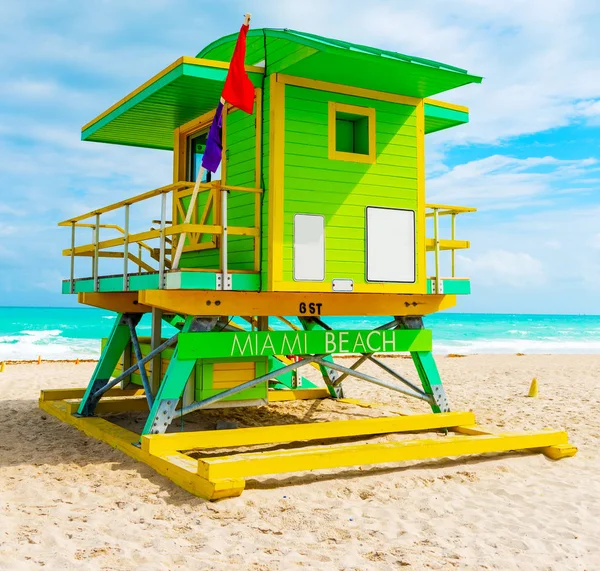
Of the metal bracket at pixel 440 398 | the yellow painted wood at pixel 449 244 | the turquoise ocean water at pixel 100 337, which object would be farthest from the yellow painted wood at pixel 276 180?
the turquoise ocean water at pixel 100 337

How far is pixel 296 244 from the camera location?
30.2ft

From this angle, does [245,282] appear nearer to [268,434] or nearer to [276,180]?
[276,180]

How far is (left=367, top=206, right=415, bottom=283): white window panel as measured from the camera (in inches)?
389

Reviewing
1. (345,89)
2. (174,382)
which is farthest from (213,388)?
(345,89)

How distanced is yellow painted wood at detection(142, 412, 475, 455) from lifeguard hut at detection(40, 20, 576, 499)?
19 mm

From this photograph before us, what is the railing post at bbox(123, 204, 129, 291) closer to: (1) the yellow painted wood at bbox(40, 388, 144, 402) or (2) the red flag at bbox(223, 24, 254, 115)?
(2) the red flag at bbox(223, 24, 254, 115)

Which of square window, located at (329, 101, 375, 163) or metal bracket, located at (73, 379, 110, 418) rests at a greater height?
square window, located at (329, 101, 375, 163)

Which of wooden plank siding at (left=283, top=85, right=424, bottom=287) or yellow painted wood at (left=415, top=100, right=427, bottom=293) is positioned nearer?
wooden plank siding at (left=283, top=85, right=424, bottom=287)

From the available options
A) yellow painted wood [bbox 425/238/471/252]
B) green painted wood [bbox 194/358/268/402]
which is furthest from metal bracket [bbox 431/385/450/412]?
green painted wood [bbox 194/358/268/402]

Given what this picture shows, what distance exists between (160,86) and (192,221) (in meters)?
2.35

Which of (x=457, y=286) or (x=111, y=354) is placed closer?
(x=457, y=286)

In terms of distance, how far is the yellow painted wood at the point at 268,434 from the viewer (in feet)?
27.7

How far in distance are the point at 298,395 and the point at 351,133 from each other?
5.74m

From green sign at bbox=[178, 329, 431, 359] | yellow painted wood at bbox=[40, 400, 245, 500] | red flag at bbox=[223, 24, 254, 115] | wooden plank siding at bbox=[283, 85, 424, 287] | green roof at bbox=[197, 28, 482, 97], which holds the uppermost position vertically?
green roof at bbox=[197, 28, 482, 97]
